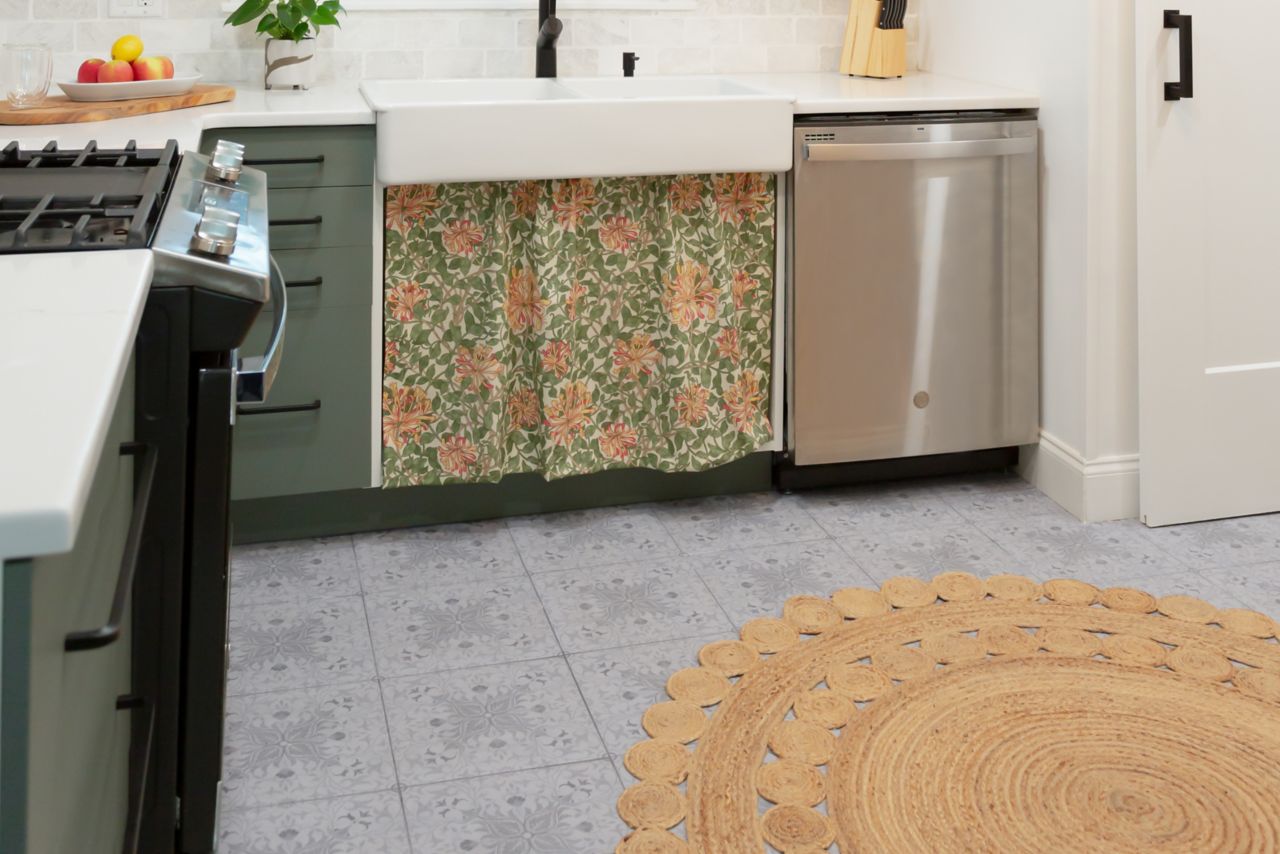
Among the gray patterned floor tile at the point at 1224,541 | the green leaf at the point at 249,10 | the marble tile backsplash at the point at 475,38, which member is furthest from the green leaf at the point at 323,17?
the gray patterned floor tile at the point at 1224,541

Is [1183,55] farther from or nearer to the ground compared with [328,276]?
farther from the ground

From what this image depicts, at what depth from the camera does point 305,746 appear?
2154mm

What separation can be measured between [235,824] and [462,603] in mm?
793

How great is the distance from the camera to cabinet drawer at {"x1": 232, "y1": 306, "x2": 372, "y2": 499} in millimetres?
2820

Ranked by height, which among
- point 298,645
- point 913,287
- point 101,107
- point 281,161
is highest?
point 101,107

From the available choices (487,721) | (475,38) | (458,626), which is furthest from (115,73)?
(487,721)

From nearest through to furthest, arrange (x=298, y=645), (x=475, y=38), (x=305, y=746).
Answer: (x=305, y=746) < (x=298, y=645) < (x=475, y=38)

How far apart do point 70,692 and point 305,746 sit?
1.18 m

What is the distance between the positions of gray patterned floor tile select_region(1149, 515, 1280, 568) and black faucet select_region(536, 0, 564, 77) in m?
1.74

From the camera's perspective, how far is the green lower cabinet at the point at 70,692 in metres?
0.78

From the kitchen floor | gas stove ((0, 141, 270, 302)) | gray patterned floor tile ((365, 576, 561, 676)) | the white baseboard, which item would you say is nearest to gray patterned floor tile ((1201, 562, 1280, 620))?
the kitchen floor

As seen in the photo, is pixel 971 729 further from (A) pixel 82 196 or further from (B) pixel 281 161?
(B) pixel 281 161

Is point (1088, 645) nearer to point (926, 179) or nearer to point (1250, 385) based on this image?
point (1250, 385)

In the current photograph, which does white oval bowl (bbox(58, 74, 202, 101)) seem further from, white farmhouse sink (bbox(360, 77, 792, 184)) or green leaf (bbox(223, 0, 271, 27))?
white farmhouse sink (bbox(360, 77, 792, 184))
